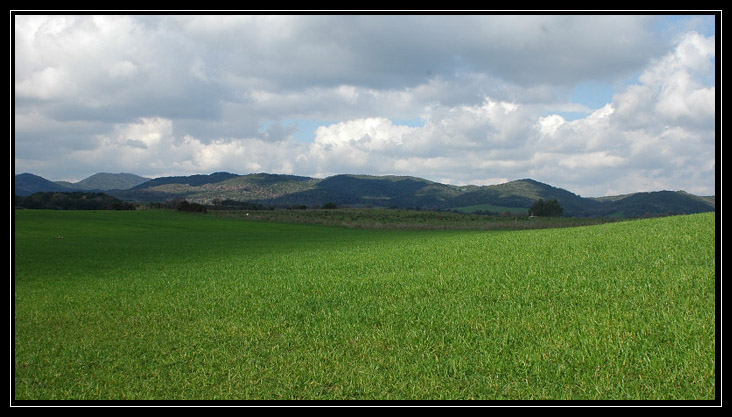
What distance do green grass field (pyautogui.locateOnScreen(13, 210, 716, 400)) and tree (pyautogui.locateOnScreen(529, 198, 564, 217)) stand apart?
8887cm

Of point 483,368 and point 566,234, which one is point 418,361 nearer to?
point 483,368

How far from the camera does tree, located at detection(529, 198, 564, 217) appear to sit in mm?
104250

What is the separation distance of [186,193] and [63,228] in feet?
440

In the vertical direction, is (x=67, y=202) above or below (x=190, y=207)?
above

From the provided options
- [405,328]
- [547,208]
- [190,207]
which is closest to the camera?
[405,328]

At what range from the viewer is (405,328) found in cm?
1030

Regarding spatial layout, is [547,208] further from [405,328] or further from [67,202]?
[405,328]

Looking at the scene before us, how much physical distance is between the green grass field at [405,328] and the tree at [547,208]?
88.9m

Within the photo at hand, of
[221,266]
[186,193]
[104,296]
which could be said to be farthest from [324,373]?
[186,193]

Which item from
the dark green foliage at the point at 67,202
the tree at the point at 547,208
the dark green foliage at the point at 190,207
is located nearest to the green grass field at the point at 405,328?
the dark green foliage at the point at 190,207

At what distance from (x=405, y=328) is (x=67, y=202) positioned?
344 feet

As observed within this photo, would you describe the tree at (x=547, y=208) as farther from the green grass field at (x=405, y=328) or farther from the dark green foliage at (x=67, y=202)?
the green grass field at (x=405, y=328)

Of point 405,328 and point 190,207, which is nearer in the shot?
point 405,328

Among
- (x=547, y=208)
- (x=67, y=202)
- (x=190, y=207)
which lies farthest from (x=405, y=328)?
(x=67, y=202)
